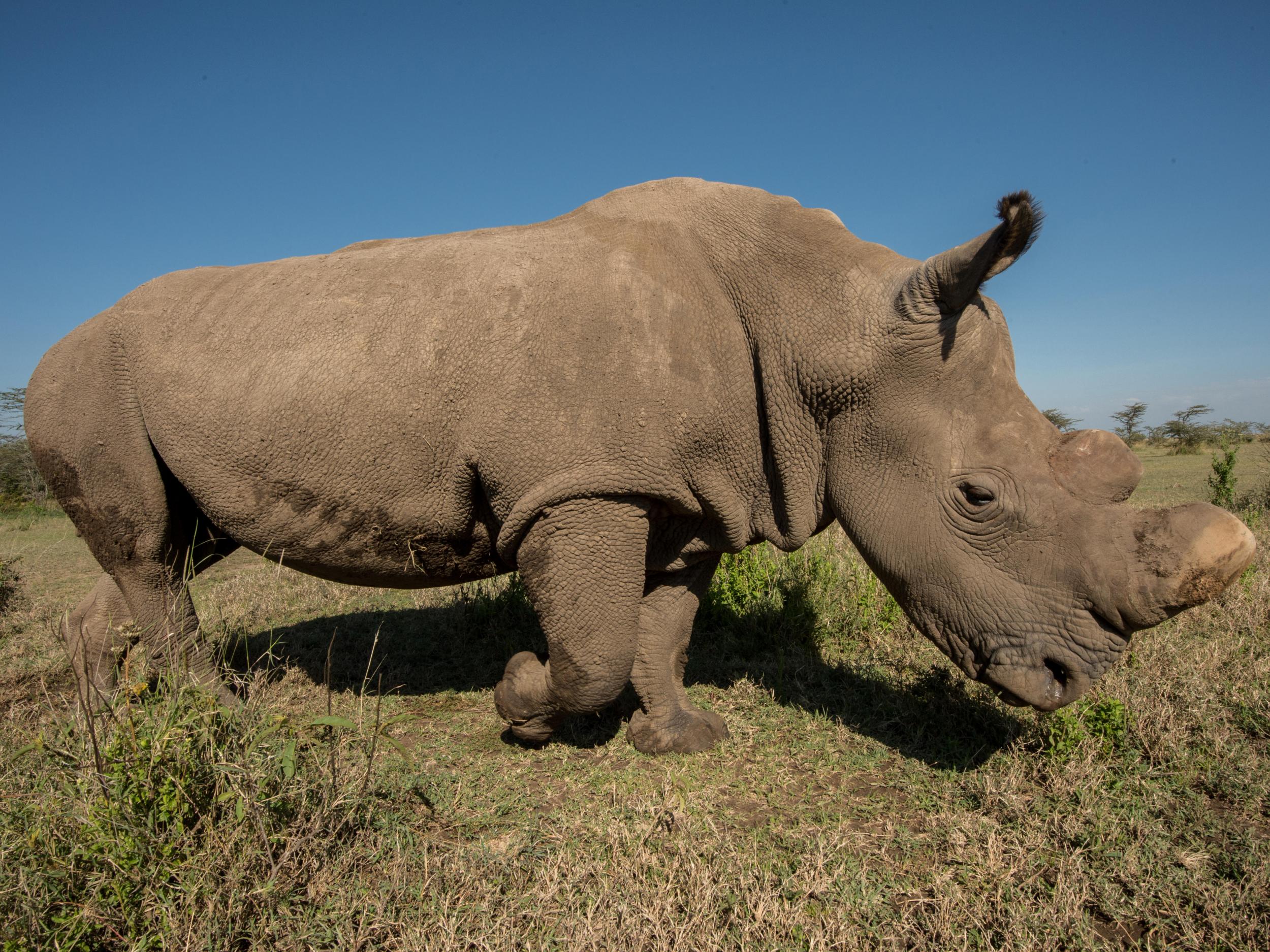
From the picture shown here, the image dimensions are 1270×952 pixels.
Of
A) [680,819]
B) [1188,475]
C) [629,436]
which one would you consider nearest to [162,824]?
[680,819]

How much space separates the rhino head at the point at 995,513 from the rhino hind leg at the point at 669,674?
106 cm

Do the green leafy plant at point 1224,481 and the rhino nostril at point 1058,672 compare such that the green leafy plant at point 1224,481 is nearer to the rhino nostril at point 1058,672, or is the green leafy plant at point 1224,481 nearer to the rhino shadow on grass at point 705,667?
the rhino shadow on grass at point 705,667

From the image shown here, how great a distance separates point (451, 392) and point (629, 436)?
74 cm

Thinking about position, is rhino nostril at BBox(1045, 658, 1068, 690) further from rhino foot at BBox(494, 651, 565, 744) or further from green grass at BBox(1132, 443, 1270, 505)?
green grass at BBox(1132, 443, 1270, 505)

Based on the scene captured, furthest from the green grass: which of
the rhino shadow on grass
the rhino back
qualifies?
the rhino back

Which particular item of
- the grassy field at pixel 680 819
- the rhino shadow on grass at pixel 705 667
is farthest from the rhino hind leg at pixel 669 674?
the rhino shadow on grass at pixel 705 667

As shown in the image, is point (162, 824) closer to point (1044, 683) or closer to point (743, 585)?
point (1044, 683)

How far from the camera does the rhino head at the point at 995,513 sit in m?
2.53

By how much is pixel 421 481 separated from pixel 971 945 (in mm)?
2484

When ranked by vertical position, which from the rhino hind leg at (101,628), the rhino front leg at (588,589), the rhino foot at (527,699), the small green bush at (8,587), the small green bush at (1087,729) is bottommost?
the small green bush at (8,587)

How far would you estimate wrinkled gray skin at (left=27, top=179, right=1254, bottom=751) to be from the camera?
2707mm

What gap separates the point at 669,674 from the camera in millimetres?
3697

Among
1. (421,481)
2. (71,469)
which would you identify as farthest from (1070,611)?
(71,469)

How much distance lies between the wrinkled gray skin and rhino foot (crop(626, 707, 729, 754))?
15 millimetres
